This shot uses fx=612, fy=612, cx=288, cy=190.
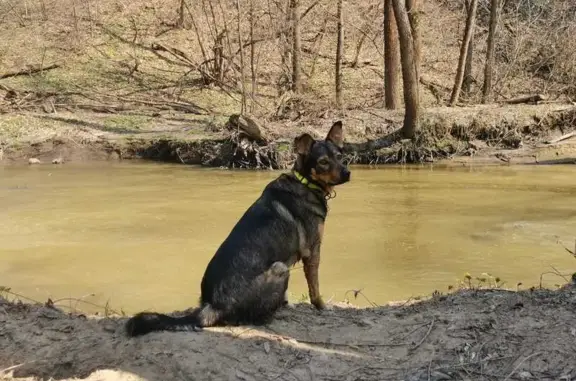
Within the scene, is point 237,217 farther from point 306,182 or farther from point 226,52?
point 226,52

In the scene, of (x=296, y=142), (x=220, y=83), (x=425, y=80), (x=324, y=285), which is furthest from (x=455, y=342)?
(x=425, y=80)

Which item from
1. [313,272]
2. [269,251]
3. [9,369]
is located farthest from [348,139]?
[9,369]

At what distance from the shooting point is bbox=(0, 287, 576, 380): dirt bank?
395 centimetres

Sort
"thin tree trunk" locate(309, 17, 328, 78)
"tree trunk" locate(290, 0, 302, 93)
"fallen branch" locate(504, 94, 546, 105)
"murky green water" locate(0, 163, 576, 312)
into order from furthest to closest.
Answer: "thin tree trunk" locate(309, 17, 328, 78), "tree trunk" locate(290, 0, 302, 93), "fallen branch" locate(504, 94, 546, 105), "murky green water" locate(0, 163, 576, 312)

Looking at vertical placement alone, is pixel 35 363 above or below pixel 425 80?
below

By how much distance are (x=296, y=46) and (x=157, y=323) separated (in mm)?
20100

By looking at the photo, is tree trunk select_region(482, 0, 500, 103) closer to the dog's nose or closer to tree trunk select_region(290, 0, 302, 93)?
tree trunk select_region(290, 0, 302, 93)

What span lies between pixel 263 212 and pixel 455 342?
1.81 m

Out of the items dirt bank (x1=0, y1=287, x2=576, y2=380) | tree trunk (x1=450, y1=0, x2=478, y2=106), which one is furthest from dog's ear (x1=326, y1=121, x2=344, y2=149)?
tree trunk (x1=450, y1=0, x2=478, y2=106)

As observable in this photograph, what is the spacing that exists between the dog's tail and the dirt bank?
0.08m

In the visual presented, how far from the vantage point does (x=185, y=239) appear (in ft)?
35.2

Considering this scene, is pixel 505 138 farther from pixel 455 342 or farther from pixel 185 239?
pixel 455 342

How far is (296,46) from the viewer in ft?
76.9

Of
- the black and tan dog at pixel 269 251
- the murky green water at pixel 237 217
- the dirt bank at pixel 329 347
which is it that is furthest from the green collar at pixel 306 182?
the murky green water at pixel 237 217
